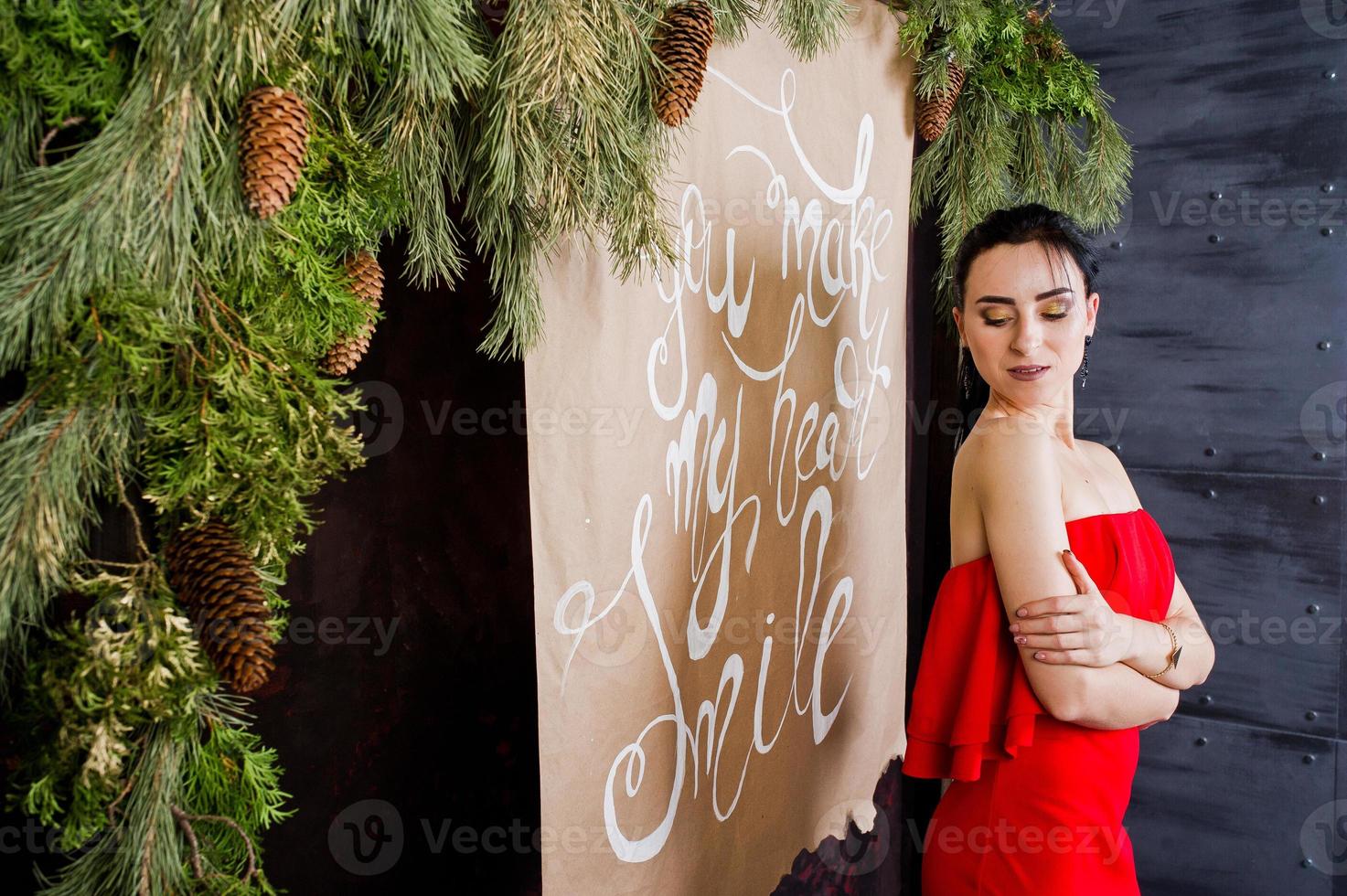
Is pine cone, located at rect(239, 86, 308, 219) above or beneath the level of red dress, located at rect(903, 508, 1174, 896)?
above

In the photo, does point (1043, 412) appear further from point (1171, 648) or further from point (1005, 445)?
point (1171, 648)

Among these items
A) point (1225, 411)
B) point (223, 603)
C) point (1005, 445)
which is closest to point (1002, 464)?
point (1005, 445)

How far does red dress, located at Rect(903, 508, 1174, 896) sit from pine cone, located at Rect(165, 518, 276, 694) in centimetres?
88

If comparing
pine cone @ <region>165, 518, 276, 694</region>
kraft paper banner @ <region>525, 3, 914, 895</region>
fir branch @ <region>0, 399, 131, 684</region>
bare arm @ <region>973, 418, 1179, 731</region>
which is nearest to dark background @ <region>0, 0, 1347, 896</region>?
kraft paper banner @ <region>525, 3, 914, 895</region>

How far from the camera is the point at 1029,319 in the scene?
123 centimetres

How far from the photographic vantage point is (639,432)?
1069 mm

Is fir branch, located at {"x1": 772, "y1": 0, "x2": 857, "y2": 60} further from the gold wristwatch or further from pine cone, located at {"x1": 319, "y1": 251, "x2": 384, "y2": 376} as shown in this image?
the gold wristwatch

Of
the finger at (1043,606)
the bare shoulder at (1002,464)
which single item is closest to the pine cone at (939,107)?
the bare shoulder at (1002,464)

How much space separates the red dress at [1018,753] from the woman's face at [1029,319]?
19 centimetres

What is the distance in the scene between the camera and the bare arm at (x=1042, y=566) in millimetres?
1142

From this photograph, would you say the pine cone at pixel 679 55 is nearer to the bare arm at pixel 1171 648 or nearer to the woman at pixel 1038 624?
the woman at pixel 1038 624

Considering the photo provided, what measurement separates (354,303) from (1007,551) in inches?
32.1

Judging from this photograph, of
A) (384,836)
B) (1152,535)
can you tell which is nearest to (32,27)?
(384,836)

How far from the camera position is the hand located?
3.67 feet
